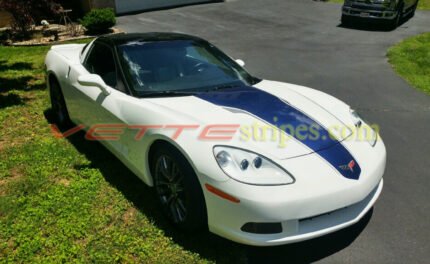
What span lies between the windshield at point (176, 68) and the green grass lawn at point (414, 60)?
4765 mm

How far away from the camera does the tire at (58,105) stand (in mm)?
5230

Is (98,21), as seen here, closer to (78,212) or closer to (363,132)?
(78,212)

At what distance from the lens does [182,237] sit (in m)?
3.28

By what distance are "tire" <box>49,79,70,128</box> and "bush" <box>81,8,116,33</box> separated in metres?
7.77

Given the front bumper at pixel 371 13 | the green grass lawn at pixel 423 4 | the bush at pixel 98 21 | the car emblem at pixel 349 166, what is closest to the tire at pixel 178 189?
the car emblem at pixel 349 166

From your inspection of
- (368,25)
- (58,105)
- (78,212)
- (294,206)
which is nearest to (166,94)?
(78,212)

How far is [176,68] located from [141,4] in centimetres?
1407

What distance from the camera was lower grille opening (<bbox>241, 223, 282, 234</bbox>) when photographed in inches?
109

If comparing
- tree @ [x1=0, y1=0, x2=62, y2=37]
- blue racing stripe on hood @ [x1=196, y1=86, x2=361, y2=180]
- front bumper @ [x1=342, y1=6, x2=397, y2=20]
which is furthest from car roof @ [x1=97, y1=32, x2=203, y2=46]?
front bumper @ [x1=342, y1=6, x2=397, y2=20]

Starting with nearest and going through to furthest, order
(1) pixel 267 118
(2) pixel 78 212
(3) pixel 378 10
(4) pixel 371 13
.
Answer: (1) pixel 267 118 < (2) pixel 78 212 < (3) pixel 378 10 < (4) pixel 371 13

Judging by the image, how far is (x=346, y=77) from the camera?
8.17 meters

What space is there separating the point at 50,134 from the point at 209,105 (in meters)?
2.88

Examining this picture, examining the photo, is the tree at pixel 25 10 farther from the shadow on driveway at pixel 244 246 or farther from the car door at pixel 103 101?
the shadow on driveway at pixel 244 246

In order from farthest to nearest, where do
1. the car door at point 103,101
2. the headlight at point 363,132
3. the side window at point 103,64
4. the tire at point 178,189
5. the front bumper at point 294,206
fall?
the side window at point 103,64
the car door at point 103,101
the headlight at point 363,132
the tire at point 178,189
the front bumper at point 294,206
